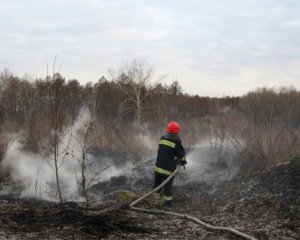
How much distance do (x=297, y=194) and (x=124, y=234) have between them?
12.0 ft

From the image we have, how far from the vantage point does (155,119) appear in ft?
55.6

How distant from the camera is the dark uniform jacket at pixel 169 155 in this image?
907cm

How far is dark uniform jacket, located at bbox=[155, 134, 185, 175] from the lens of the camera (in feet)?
29.8

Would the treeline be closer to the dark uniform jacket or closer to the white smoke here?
the white smoke

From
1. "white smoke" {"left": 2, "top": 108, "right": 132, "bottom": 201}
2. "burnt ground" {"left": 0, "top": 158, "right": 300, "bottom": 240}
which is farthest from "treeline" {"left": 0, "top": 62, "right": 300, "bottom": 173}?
"burnt ground" {"left": 0, "top": 158, "right": 300, "bottom": 240}

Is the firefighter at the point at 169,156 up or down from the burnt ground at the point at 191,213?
up

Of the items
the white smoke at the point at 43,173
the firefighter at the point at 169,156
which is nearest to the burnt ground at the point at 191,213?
the firefighter at the point at 169,156

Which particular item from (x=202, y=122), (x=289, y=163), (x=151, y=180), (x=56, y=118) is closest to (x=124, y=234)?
(x=56, y=118)

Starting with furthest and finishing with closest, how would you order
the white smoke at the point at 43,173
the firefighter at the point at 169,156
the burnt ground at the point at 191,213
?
the white smoke at the point at 43,173 → the firefighter at the point at 169,156 → the burnt ground at the point at 191,213

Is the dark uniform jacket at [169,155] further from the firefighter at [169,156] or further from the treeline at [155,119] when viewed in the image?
the treeline at [155,119]

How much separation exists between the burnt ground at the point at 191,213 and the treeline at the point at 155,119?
166 centimetres

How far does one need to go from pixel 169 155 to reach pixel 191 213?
1409 mm

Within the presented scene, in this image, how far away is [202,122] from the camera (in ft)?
56.9

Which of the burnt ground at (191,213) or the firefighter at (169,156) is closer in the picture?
the burnt ground at (191,213)
